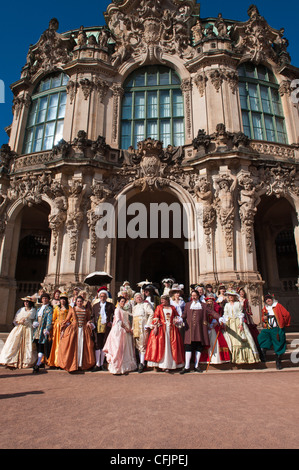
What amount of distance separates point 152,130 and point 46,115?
227 inches

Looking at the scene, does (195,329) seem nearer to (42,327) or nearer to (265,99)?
(42,327)

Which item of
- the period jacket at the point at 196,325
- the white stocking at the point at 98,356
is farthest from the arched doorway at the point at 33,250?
the period jacket at the point at 196,325

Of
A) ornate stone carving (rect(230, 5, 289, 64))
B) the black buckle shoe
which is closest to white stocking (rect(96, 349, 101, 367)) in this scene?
the black buckle shoe

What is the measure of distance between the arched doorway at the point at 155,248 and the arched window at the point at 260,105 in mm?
5363

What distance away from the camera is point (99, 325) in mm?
7793

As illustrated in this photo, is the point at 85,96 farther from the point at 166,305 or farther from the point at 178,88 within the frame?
the point at 166,305

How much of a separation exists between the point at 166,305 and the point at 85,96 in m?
12.2

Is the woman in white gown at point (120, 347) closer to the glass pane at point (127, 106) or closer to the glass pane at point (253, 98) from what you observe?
the glass pane at point (127, 106)

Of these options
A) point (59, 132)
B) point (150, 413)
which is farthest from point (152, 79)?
point (150, 413)

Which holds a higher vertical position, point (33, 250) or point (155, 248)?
point (155, 248)

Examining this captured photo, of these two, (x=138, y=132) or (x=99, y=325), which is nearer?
(x=99, y=325)

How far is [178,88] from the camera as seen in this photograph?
53.5ft

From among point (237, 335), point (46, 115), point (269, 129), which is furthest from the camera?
point (46, 115)

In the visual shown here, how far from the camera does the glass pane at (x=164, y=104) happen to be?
52.6 feet
